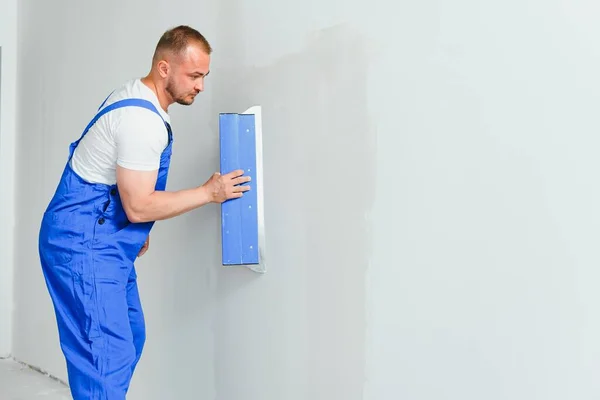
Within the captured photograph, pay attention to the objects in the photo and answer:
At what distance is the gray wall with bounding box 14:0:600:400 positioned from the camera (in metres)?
1.51

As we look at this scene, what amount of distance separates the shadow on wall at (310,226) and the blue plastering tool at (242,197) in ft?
0.17

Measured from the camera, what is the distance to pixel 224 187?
204 cm

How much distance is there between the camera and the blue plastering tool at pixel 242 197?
208cm

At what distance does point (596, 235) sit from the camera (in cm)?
146

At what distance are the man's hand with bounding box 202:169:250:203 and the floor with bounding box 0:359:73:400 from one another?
4.94 feet

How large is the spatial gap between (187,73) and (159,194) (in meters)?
0.34

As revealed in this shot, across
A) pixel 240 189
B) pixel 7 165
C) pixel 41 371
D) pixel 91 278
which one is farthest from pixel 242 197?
pixel 7 165

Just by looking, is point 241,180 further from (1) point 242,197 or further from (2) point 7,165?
(2) point 7,165

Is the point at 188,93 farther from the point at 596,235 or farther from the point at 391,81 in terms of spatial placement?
the point at 596,235

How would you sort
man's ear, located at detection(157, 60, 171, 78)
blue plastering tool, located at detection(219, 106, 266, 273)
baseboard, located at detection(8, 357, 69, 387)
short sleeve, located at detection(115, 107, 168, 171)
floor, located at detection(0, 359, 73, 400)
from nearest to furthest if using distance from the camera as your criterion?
short sleeve, located at detection(115, 107, 168, 171) < man's ear, located at detection(157, 60, 171, 78) < blue plastering tool, located at detection(219, 106, 266, 273) < floor, located at detection(0, 359, 73, 400) < baseboard, located at detection(8, 357, 69, 387)

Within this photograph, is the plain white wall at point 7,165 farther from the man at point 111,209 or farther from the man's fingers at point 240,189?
the man's fingers at point 240,189

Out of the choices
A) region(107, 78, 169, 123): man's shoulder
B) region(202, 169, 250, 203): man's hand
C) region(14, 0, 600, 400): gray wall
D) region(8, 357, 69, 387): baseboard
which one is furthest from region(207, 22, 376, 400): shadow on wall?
region(8, 357, 69, 387): baseboard

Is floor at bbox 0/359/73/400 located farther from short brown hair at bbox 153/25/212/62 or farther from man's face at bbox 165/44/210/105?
short brown hair at bbox 153/25/212/62

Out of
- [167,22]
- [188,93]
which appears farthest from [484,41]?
[167,22]
